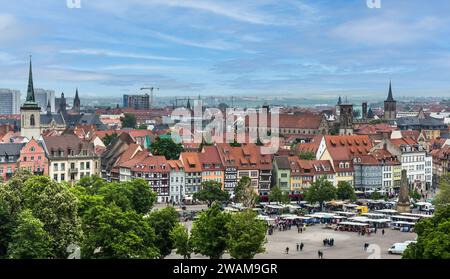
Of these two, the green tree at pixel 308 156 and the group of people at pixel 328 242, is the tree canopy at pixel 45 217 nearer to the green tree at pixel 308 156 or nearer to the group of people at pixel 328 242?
the group of people at pixel 328 242

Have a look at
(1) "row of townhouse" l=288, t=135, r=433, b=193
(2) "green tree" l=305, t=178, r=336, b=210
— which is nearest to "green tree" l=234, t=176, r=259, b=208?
(2) "green tree" l=305, t=178, r=336, b=210

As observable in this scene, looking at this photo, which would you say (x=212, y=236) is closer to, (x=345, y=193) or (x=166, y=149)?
(x=345, y=193)

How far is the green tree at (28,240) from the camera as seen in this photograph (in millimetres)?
26797

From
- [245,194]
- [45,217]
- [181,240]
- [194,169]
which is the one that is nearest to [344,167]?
[194,169]

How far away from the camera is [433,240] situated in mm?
27562

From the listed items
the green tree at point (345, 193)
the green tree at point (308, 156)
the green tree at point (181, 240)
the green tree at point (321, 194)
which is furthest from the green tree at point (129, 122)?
the green tree at point (181, 240)

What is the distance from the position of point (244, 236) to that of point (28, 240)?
9.78 m

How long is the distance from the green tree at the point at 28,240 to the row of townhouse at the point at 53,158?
38869mm

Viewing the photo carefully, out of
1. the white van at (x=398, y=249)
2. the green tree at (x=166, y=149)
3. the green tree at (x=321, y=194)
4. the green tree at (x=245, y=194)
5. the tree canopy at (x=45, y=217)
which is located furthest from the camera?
the green tree at (x=166, y=149)

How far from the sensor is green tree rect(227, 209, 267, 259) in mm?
32781

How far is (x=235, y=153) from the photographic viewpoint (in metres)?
74.7

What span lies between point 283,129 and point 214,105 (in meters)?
39.4

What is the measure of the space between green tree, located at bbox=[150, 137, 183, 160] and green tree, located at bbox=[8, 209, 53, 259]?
5018cm

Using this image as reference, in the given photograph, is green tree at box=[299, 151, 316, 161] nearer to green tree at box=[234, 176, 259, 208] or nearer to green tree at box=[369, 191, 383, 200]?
green tree at box=[369, 191, 383, 200]
